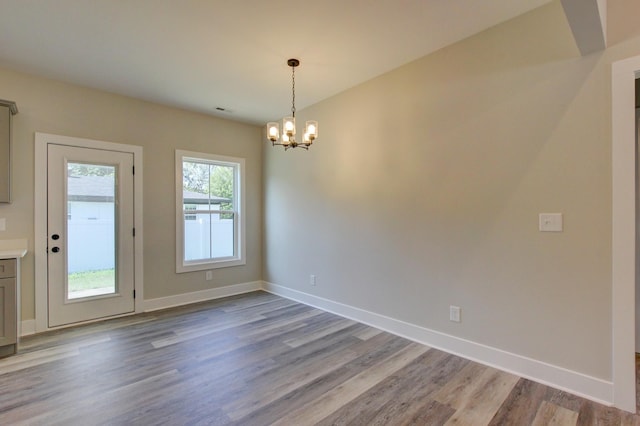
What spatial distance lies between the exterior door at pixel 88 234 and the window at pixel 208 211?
2.17ft

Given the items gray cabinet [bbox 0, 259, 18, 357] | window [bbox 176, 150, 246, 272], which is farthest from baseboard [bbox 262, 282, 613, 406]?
gray cabinet [bbox 0, 259, 18, 357]

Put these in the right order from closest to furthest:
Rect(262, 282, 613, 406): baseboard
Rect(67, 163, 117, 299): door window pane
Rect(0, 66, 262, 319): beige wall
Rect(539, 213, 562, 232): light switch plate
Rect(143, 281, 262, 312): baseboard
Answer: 1. Rect(262, 282, 613, 406): baseboard
2. Rect(539, 213, 562, 232): light switch plate
3. Rect(0, 66, 262, 319): beige wall
4. Rect(67, 163, 117, 299): door window pane
5. Rect(143, 281, 262, 312): baseboard

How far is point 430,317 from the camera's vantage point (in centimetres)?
304

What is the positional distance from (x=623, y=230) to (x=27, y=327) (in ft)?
17.7

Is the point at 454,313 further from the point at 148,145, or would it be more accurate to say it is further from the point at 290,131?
the point at 148,145

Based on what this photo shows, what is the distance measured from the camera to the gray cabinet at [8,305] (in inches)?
108

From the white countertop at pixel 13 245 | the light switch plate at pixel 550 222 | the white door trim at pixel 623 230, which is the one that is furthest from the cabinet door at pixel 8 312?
the white door trim at pixel 623 230

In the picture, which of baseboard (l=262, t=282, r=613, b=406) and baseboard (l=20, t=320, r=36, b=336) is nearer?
baseboard (l=262, t=282, r=613, b=406)

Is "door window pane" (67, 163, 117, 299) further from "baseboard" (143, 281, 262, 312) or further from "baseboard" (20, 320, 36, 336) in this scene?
"baseboard" (143, 281, 262, 312)

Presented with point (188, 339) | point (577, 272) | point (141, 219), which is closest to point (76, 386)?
point (188, 339)

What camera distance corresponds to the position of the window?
449 centimetres

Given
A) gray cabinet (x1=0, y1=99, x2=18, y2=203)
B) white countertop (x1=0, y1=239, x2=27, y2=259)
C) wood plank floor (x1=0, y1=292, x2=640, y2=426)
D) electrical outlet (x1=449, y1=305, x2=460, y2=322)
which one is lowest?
wood plank floor (x1=0, y1=292, x2=640, y2=426)

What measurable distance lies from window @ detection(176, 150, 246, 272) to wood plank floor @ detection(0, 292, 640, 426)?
1.42 meters

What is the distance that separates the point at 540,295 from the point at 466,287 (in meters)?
0.56
